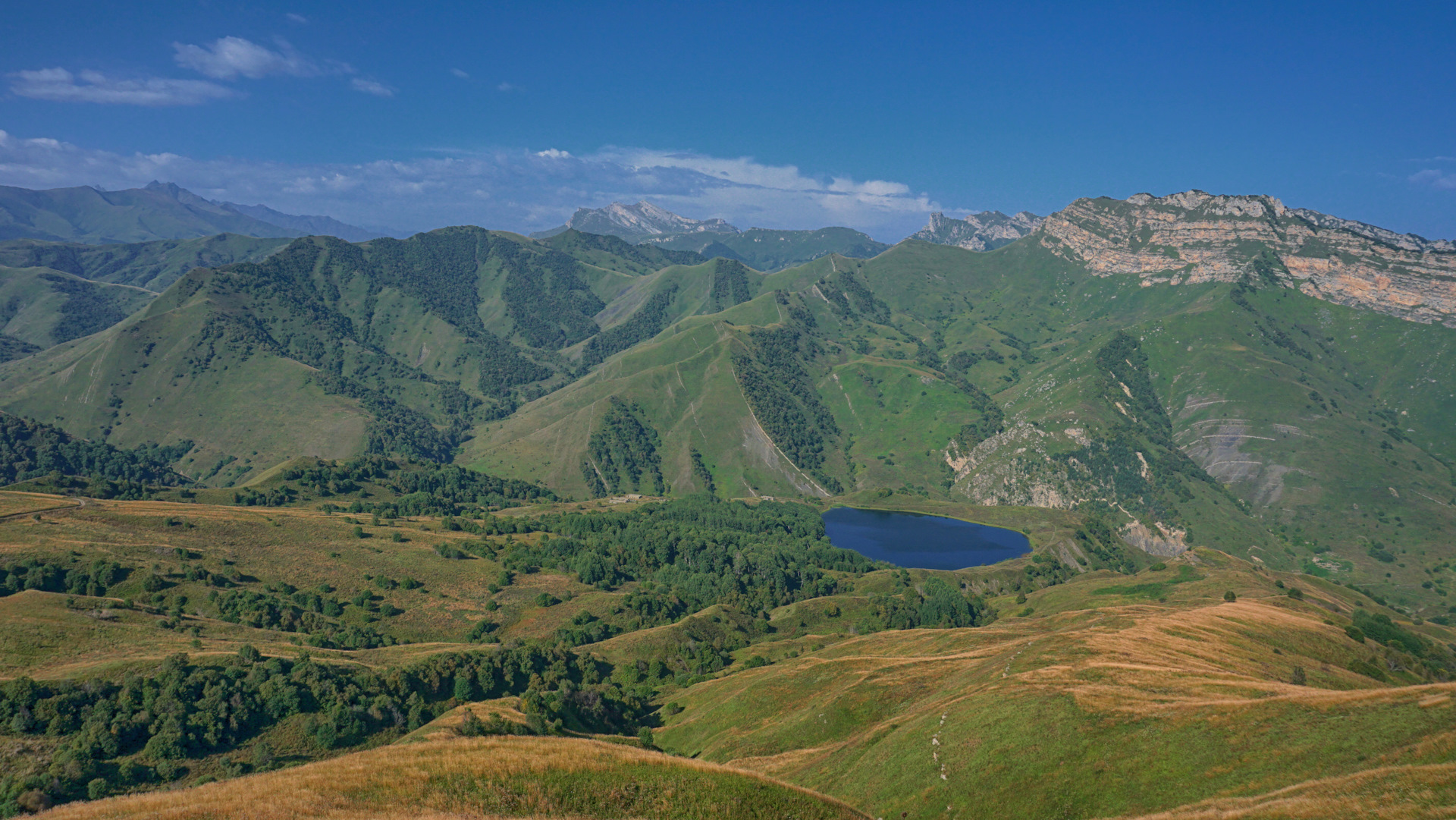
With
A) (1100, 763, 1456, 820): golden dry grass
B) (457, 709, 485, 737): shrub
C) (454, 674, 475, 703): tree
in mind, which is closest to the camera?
(1100, 763, 1456, 820): golden dry grass

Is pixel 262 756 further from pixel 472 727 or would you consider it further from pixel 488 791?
pixel 488 791

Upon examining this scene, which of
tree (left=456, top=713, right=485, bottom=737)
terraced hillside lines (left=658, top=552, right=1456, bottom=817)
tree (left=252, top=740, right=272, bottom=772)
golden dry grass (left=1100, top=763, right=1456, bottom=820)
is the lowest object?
tree (left=252, top=740, right=272, bottom=772)

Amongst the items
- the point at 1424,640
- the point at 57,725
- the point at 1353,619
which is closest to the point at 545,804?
the point at 57,725

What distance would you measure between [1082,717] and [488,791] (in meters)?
46.2

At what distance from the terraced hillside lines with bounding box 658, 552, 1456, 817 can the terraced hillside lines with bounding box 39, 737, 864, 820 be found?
1885 cm

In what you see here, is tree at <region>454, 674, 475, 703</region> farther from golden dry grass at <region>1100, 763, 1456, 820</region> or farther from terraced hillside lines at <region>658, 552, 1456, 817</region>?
golden dry grass at <region>1100, 763, 1456, 820</region>

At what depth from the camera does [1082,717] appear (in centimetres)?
5928

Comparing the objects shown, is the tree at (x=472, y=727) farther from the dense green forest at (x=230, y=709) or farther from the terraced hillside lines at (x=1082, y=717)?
the terraced hillside lines at (x=1082, y=717)

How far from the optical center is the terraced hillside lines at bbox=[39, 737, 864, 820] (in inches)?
1309

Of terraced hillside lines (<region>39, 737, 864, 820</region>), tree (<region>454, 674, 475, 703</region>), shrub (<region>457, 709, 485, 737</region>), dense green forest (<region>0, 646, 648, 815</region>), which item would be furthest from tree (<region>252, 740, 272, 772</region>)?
terraced hillside lines (<region>39, 737, 864, 820</region>)

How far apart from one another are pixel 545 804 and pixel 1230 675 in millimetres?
63202

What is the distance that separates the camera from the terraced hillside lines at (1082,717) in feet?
156

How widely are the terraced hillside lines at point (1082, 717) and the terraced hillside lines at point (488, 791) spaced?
742 inches

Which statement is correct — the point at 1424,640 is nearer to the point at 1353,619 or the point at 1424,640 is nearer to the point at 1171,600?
the point at 1353,619
